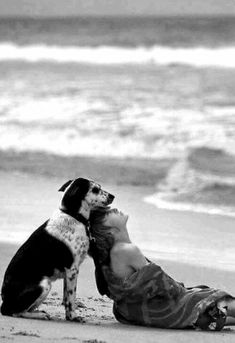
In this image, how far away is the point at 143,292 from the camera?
4922 millimetres

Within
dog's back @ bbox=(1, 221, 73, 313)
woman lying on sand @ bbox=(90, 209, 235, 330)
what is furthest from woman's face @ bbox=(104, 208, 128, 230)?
dog's back @ bbox=(1, 221, 73, 313)

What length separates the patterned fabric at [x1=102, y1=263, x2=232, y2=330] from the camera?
16.0 ft

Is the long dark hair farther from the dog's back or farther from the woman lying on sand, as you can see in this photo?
the dog's back

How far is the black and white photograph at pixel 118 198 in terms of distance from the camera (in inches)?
193

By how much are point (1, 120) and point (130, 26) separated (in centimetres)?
2851

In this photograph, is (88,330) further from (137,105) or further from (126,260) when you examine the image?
(137,105)

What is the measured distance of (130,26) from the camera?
143 feet

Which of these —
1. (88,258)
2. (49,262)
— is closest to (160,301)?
(49,262)

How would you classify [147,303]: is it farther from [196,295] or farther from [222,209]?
[222,209]

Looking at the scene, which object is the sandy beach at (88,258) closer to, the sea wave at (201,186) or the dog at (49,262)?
the dog at (49,262)

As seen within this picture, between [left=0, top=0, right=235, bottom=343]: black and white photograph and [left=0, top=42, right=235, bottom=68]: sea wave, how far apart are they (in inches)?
6.4

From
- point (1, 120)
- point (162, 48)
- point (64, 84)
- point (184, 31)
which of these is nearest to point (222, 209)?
point (1, 120)

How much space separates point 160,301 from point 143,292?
0.31 feet

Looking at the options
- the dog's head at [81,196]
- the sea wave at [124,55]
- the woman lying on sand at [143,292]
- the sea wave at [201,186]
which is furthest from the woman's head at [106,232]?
the sea wave at [124,55]
